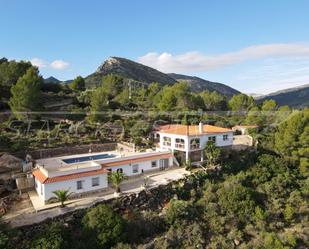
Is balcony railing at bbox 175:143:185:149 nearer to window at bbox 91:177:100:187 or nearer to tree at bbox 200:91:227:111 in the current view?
window at bbox 91:177:100:187

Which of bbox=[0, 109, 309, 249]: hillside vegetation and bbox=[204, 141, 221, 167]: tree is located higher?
bbox=[204, 141, 221, 167]: tree

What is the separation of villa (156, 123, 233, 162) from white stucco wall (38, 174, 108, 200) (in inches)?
406

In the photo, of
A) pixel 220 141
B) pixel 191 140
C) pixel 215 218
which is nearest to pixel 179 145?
pixel 191 140

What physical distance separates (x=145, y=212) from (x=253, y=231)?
9.04m

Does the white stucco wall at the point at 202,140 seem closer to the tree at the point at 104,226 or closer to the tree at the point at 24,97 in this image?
the tree at the point at 104,226

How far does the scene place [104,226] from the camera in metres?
17.9

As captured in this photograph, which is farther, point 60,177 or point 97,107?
point 97,107

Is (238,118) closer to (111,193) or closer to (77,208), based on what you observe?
(111,193)

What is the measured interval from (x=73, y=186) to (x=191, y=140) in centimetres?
1391

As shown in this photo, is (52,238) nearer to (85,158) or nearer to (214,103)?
(85,158)

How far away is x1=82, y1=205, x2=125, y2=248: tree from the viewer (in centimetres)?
1758

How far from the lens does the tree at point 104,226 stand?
57.7 ft

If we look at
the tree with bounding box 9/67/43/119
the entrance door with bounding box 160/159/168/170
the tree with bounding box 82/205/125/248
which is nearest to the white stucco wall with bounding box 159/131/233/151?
the entrance door with bounding box 160/159/168/170

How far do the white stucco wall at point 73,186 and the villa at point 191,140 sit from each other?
33.8ft
